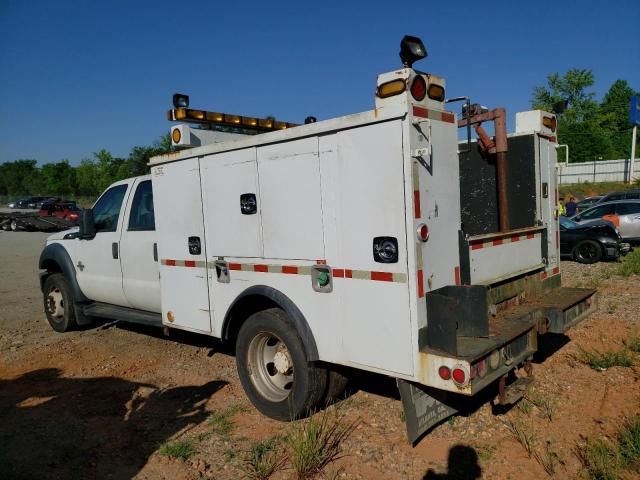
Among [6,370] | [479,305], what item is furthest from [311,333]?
[6,370]

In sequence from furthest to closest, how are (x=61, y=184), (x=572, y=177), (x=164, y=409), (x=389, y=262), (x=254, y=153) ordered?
(x=61, y=184)
(x=572, y=177)
(x=164, y=409)
(x=254, y=153)
(x=389, y=262)

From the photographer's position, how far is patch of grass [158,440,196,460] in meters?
3.94

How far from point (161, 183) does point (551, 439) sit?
412 cm

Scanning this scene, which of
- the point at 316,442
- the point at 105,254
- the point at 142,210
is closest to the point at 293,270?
the point at 316,442

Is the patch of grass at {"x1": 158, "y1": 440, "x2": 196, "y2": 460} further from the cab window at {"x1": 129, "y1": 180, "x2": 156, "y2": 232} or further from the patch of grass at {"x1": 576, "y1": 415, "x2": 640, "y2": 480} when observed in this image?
the patch of grass at {"x1": 576, "y1": 415, "x2": 640, "y2": 480}

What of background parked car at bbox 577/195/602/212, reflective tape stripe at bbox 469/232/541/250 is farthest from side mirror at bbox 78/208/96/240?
background parked car at bbox 577/195/602/212

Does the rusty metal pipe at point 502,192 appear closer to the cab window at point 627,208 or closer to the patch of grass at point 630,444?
the patch of grass at point 630,444

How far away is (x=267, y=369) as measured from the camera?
466 cm

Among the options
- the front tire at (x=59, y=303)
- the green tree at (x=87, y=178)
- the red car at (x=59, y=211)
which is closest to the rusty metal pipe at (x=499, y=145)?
the front tire at (x=59, y=303)

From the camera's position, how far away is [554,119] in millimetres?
5043

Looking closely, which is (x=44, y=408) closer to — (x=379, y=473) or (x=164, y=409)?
(x=164, y=409)

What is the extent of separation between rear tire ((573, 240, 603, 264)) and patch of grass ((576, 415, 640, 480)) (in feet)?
29.3

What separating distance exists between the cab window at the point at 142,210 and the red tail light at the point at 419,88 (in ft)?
11.5

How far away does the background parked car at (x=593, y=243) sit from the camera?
11805 millimetres
